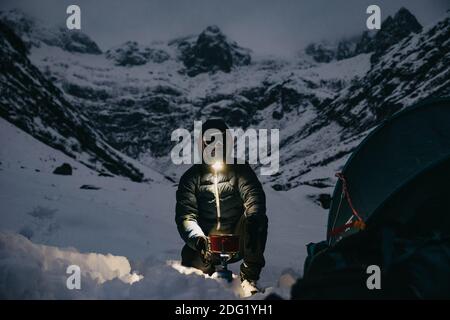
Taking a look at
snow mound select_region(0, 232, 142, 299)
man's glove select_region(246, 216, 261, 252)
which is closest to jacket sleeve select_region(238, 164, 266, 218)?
man's glove select_region(246, 216, 261, 252)

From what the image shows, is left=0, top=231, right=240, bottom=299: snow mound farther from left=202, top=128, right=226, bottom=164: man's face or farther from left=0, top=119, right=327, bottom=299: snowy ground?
left=202, top=128, right=226, bottom=164: man's face

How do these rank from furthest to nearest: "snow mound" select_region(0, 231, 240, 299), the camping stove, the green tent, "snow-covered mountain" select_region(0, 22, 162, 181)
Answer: "snow-covered mountain" select_region(0, 22, 162, 181) → the camping stove → the green tent → "snow mound" select_region(0, 231, 240, 299)

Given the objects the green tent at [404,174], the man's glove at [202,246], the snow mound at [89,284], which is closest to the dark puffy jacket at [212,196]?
the man's glove at [202,246]

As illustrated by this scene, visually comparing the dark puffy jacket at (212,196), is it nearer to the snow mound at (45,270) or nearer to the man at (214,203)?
the man at (214,203)

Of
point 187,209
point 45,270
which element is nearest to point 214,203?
point 187,209

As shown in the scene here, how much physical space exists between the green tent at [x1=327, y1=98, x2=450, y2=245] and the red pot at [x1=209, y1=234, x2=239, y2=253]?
1270 millimetres

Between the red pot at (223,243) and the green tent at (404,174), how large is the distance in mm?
1270

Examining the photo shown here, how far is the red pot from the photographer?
3.93 m

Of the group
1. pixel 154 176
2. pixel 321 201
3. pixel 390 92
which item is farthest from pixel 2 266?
pixel 390 92

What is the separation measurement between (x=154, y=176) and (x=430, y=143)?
2680 inches

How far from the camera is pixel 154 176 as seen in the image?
70500 millimetres

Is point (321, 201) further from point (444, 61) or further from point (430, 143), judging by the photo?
point (444, 61)

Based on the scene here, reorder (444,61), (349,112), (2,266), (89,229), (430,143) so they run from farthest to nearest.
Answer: (349,112) < (444,61) < (89,229) < (430,143) < (2,266)

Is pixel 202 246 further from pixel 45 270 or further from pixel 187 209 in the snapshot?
pixel 45 270
